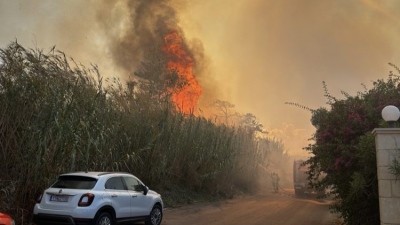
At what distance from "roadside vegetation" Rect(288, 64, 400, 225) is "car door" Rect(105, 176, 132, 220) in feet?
19.5

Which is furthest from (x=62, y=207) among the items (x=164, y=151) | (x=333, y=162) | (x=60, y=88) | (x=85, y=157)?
(x=164, y=151)

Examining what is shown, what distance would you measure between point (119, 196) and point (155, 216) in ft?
7.42

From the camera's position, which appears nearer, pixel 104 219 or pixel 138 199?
pixel 104 219

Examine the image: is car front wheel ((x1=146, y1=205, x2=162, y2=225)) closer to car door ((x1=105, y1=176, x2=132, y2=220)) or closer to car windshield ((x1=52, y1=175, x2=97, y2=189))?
car door ((x1=105, y1=176, x2=132, y2=220))

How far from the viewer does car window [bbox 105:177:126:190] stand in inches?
404

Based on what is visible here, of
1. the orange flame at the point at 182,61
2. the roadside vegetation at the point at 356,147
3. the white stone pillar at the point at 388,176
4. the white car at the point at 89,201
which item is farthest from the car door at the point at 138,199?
the orange flame at the point at 182,61

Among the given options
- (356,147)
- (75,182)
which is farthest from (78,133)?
(356,147)

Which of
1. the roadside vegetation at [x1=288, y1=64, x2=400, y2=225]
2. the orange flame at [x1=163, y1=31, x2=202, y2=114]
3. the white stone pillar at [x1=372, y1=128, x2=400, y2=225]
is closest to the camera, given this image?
the white stone pillar at [x1=372, y1=128, x2=400, y2=225]

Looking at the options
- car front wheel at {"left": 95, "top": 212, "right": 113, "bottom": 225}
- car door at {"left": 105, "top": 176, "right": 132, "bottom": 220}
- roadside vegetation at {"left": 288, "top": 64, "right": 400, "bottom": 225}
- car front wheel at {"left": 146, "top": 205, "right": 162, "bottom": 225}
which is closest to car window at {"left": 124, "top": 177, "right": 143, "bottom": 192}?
car door at {"left": 105, "top": 176, "right": 132, "bottom": 220}

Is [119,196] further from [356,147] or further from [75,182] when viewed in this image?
[356,147]

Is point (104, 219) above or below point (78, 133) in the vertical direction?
below

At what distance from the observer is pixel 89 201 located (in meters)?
9.27

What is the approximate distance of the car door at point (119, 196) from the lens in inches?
400

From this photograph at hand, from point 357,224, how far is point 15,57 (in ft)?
35.8
